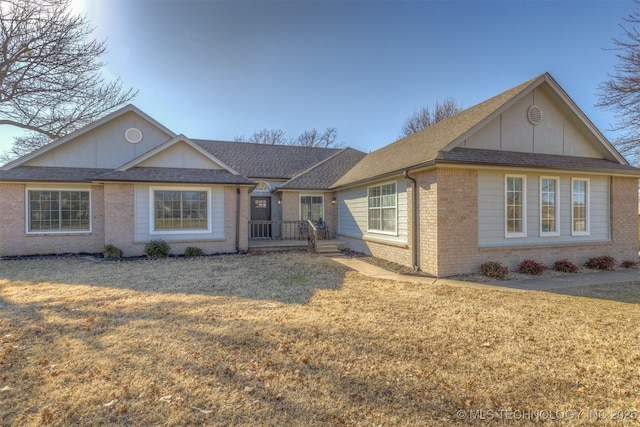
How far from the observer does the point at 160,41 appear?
1208 centimetres

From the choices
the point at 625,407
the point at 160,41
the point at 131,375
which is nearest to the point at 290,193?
the point at 160,41

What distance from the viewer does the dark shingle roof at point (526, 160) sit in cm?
830

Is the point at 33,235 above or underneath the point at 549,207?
underneath

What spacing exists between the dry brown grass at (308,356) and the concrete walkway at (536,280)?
66cm

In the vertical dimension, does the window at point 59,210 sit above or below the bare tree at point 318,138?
below

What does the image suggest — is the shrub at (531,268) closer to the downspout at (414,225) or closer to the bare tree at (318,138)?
the downspout at (414,225)

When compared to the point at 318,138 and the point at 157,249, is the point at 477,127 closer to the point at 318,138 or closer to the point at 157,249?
the point at 157,249

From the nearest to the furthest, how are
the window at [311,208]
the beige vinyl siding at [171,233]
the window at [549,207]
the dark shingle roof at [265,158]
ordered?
the window at [549,207]
the beige vinyl siding at [171,233]
the window at [311,208]
the dark shingle roof at [265,158]

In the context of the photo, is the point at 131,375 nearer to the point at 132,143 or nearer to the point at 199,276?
the point at 199,276

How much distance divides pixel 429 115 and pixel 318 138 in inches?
628

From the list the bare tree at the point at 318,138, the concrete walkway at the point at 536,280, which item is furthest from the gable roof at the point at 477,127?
the bare tree at the point at 318,138

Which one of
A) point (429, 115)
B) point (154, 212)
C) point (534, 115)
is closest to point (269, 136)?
point (429, 115)

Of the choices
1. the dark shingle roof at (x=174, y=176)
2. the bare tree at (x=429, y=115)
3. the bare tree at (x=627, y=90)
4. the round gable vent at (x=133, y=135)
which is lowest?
the dark shingle roof at (x=174, y=176)

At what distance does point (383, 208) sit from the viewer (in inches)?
448
